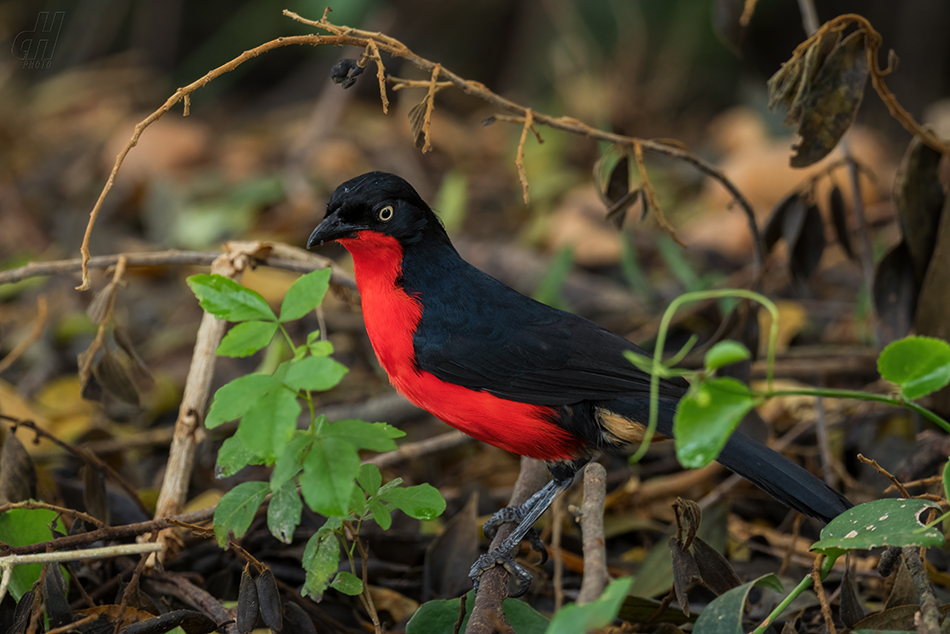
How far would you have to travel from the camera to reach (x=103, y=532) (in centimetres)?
214

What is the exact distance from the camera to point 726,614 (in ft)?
5.81

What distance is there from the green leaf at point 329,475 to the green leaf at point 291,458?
0.08 feet

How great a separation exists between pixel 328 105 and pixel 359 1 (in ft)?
3.27

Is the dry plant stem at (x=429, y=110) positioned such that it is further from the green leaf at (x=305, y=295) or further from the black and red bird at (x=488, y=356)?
the green leaf at (x=305, y=295)

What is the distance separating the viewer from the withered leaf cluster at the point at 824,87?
254 cm

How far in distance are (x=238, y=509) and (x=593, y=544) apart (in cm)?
84

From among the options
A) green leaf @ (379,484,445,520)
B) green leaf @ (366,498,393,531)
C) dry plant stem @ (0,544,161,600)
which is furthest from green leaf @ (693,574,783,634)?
dry plant stem @ (0,544,161,600)

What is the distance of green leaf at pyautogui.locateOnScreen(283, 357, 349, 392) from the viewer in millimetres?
1584

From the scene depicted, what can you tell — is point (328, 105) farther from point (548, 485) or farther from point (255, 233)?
point (548, 485)

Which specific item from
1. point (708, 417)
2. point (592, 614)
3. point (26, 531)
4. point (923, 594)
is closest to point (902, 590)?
point (923, 594)

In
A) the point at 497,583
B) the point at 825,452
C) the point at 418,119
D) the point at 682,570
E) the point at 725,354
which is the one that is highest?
the point at 418,119

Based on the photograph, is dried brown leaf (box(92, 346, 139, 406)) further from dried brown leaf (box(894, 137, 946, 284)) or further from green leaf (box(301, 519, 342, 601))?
dried brown leaf (box(894, 137, 946, 284))

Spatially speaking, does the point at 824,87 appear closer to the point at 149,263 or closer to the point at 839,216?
the point at 839,216

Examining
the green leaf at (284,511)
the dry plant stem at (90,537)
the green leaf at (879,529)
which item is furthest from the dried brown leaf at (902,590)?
the dry plant stem at (90,537)
